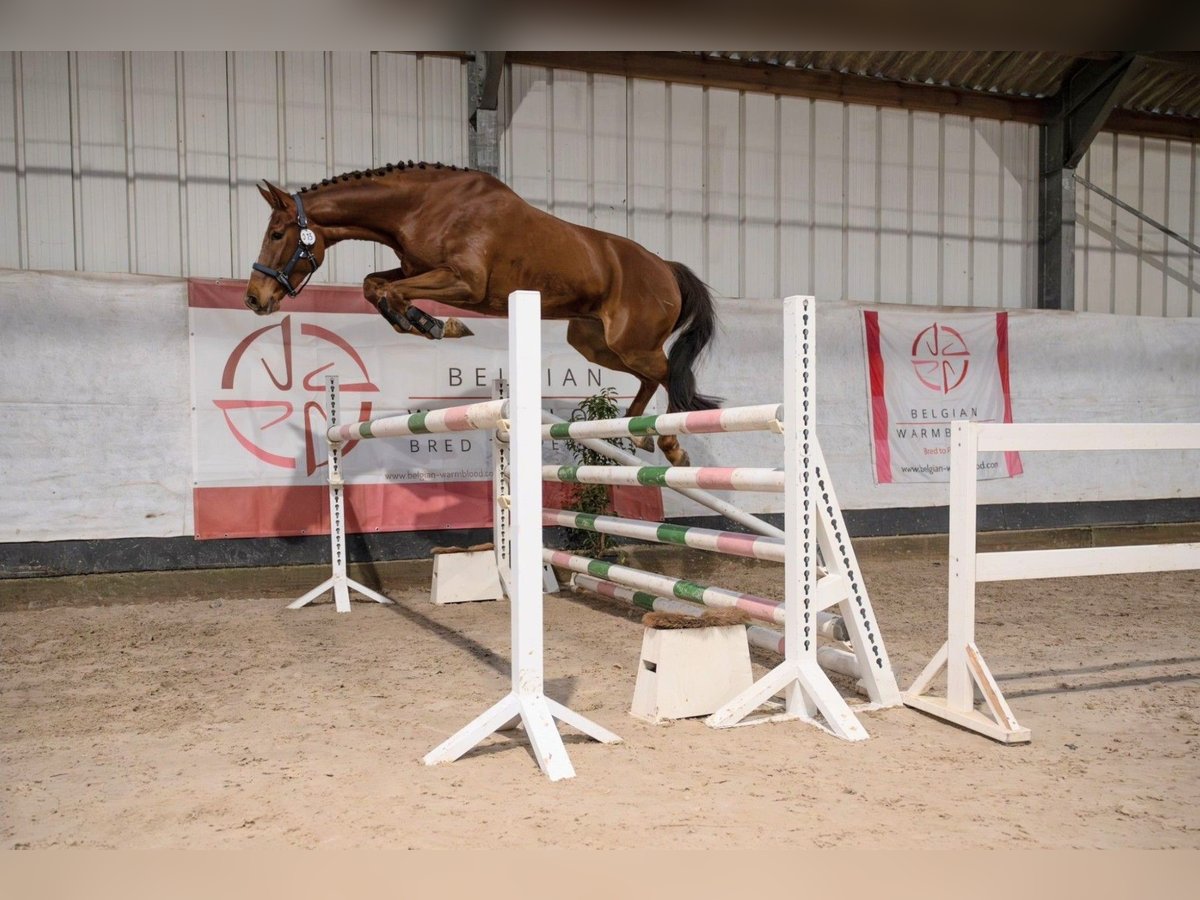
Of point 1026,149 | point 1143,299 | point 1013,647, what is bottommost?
point 1013,647

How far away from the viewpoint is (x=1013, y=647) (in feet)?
11.1

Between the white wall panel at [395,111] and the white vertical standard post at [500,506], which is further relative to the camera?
the white wall panel at [395,111]

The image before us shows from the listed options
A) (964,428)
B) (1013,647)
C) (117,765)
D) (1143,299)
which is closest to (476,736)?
(117,765)

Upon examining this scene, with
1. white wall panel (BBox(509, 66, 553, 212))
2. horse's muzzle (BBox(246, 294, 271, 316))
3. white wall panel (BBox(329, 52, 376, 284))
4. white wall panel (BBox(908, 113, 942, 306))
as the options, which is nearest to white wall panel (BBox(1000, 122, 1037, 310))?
white wall panel (BBox(908, 113, 942, 306))

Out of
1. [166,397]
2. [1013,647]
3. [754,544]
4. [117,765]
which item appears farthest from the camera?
[166,397]

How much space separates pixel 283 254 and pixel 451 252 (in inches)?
23.2

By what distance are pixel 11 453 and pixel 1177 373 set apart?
280 inches

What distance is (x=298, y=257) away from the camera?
3408mm

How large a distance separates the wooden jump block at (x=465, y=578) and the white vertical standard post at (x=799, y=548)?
2.23 m

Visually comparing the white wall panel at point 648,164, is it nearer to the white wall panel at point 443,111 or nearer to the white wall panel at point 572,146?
the white wall panel at point 572,146

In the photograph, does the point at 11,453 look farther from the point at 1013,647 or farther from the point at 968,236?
the point at 968,236

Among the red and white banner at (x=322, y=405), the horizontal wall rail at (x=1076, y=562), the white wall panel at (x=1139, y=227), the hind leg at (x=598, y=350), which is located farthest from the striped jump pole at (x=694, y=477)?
the white wall panel at (x=1139, y=227)

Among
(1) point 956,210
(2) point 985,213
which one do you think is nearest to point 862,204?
(1) point 956,210

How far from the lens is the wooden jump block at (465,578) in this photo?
4.49 meters
